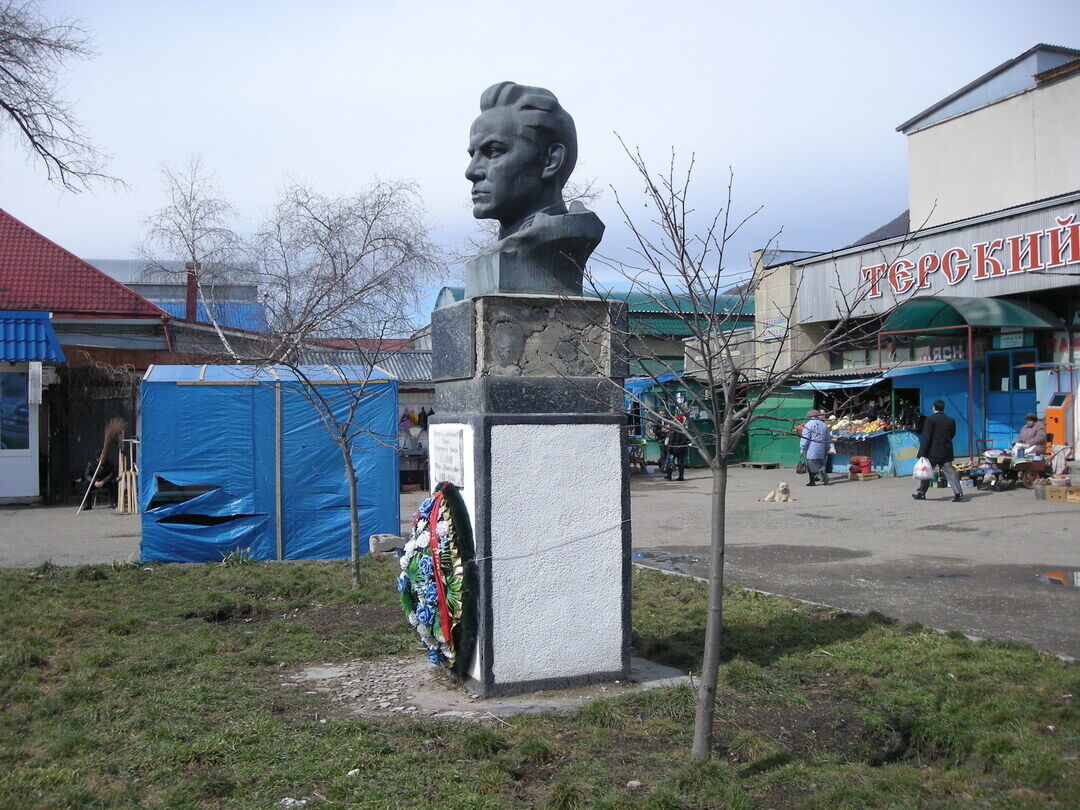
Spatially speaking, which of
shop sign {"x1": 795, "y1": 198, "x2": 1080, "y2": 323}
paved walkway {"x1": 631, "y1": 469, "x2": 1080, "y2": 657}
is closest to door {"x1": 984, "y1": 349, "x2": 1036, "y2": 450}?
shop sign {"x1": 795, "y1": 198, "x2": 1080, "y2": 323}

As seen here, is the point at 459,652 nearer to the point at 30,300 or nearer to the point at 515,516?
the point at 515,516

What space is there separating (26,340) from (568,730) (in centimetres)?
1779

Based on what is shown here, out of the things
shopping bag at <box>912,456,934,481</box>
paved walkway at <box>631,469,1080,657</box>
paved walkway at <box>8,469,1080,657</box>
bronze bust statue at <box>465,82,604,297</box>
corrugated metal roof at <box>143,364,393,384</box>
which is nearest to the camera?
bronze bust statue at <box>465,82,604,297</box>

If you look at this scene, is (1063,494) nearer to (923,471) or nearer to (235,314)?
(923,471)

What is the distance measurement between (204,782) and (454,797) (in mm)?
1115

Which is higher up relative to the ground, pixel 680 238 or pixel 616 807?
pixel 680 238

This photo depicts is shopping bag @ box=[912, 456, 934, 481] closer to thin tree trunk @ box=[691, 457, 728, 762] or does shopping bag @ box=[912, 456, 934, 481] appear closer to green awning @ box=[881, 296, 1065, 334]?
green awning @ box=[881, 296, 1065, 334]

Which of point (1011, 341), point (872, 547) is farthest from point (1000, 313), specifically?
point (872, 547)

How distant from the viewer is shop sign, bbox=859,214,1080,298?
57.8ft

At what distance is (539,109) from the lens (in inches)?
237

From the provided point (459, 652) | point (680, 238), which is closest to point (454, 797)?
point (459, 652)

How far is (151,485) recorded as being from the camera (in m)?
11.2

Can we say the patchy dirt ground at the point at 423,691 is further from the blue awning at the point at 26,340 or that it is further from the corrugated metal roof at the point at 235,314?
the corrugated metal roof at the point at 235,314

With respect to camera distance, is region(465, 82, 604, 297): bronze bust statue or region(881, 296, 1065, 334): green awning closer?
region(465, 82, 604, 297): bronze bust statue
